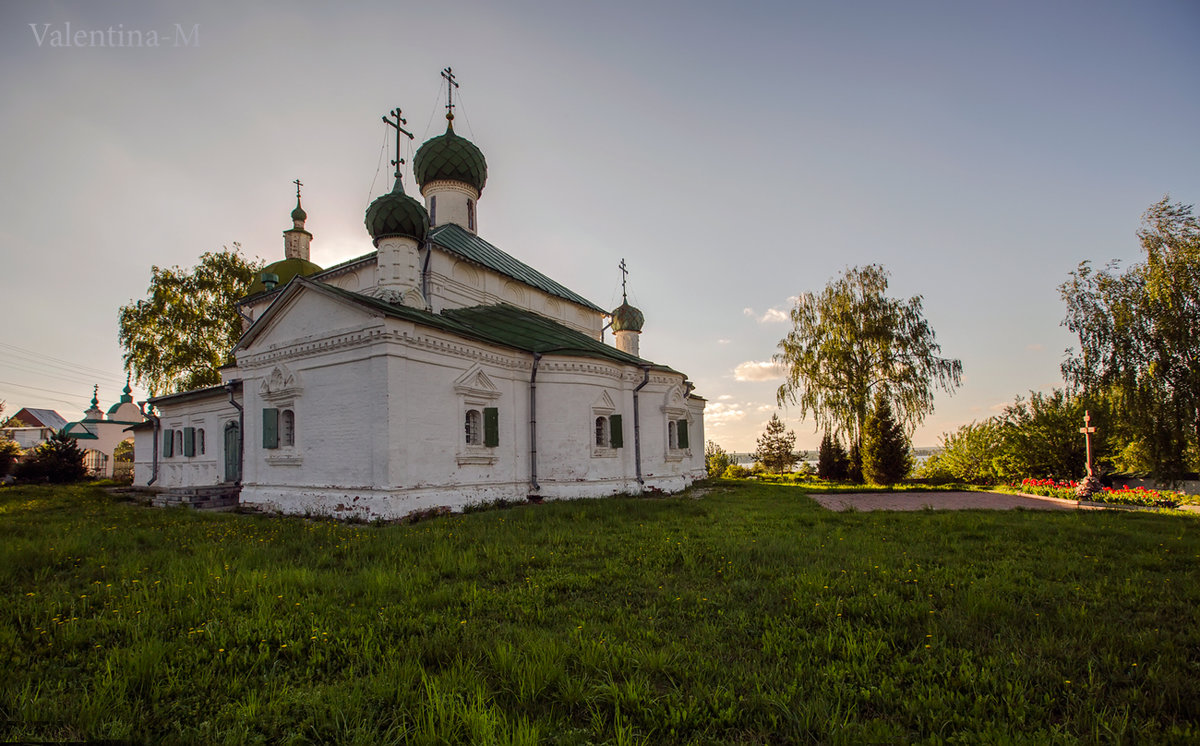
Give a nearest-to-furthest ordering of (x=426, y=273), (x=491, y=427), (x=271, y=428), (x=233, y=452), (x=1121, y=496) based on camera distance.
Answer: (x=271, y=428) → (x=491, y=427) → (x=426, y=273) → (x=1121, y=496) → (x=233, y=452)

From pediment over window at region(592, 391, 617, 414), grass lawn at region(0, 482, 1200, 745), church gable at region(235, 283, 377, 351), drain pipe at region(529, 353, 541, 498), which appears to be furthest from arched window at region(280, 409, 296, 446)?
pediment over window at region(592, 391, 617, 414)

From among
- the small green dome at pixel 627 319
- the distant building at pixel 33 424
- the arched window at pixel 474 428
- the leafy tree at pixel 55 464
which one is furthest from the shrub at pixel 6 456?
the distant building at pixel 33 424

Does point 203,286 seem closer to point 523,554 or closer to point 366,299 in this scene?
point 366,299

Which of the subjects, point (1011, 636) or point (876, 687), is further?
point (1011, 636)

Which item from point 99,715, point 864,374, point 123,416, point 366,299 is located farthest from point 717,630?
point 123,416

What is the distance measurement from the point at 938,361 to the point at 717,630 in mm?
24297

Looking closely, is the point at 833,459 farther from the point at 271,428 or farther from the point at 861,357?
the point at 271,428

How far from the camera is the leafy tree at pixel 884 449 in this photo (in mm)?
22578

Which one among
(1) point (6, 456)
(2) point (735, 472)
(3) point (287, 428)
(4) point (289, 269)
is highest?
(4) point (289, 269)

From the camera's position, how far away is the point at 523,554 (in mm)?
7109

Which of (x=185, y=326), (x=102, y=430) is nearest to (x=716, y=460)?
(x=185, y=326)

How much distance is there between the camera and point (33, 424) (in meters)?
56.0

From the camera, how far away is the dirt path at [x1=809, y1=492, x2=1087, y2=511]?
A: 550 inches

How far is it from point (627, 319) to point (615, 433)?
714 centimetres
